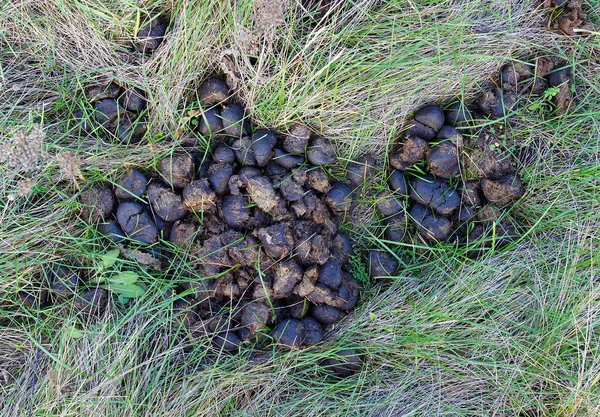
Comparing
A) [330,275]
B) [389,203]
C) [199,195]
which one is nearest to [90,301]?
[199,195]

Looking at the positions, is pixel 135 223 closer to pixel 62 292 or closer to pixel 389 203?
pixel 62 292

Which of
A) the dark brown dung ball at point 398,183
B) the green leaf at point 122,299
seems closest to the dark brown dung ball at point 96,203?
the green leaf at point 122,299

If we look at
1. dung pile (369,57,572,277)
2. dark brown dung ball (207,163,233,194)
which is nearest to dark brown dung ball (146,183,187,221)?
dark brown dung ball (207,163,233,194)

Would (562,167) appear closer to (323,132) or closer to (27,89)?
(323,132)

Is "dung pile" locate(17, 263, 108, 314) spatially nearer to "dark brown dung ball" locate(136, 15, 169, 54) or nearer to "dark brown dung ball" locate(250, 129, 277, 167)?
"dark brown dung ball" locate(250, 129, 277, 167)

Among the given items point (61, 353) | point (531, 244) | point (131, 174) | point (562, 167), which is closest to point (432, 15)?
point (562, 167)

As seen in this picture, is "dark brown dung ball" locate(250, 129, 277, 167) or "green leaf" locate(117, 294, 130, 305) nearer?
"green leaf" locate(117, 294, 130, 305)
